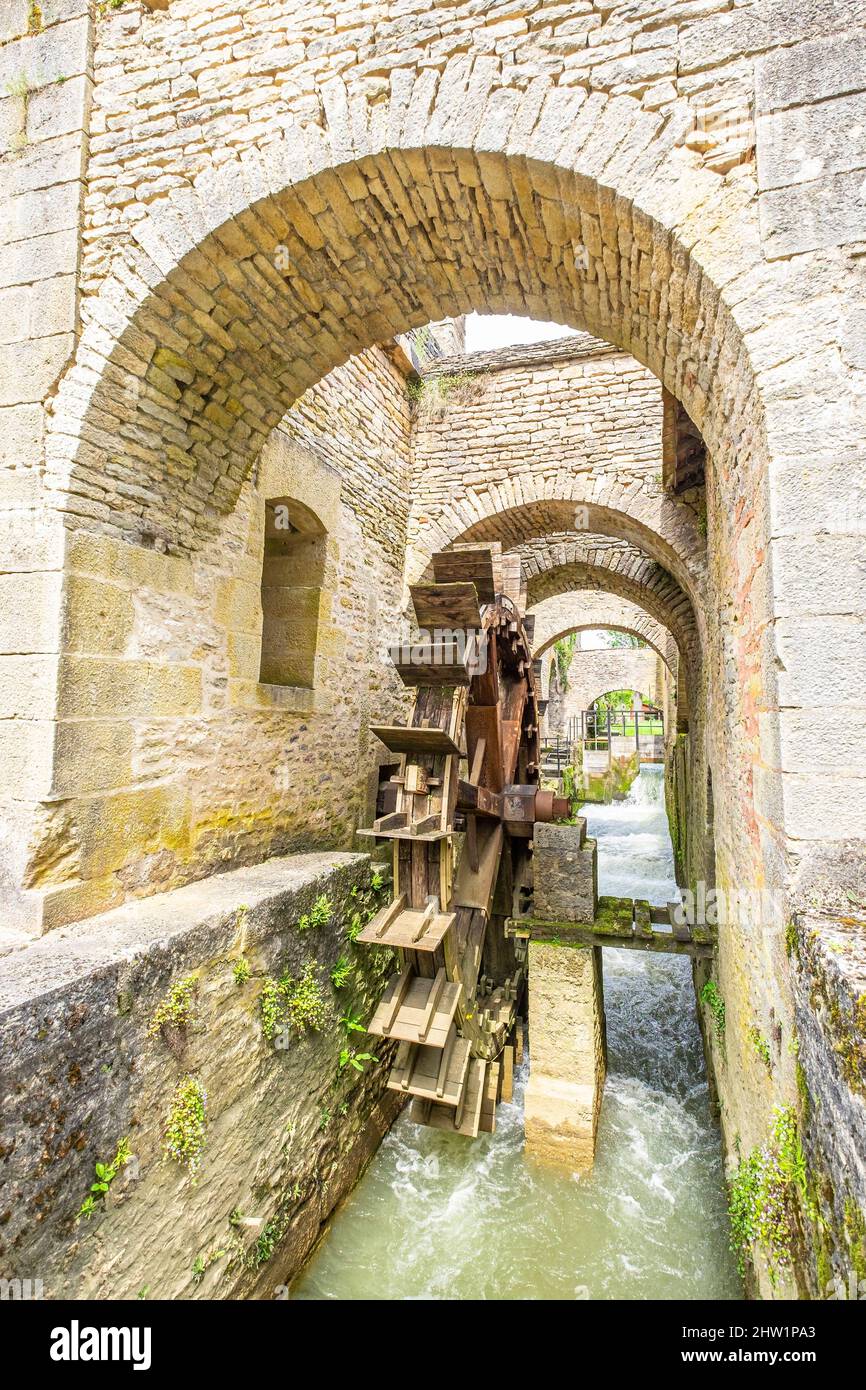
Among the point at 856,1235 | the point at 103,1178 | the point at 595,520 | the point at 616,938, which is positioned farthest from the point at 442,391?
the point at 856,1235

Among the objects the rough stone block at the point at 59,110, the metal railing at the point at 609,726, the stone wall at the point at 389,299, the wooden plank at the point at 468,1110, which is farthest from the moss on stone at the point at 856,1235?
the metal railing at the point at 609,726

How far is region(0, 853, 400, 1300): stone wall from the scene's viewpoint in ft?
6.18

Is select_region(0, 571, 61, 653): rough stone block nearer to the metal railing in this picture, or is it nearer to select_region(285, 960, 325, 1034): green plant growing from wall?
select_region(285, 960, 325, 1034): green plant growing from wall

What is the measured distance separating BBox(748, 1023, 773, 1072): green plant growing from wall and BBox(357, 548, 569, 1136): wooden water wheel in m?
1.38

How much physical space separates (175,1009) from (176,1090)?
0.31 meters

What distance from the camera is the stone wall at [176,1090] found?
6.18 feet

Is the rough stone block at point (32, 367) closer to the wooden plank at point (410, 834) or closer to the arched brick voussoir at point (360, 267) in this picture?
the arched brick voussoir at point (360, 267)

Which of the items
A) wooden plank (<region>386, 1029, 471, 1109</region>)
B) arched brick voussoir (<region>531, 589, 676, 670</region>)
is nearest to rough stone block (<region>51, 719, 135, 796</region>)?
wooden plank (<region>386, 1029, 471, 1109</region>)

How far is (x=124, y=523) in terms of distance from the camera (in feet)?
9.11

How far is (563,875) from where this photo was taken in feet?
12.9

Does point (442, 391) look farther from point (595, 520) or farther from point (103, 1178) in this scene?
point (103, 1178)

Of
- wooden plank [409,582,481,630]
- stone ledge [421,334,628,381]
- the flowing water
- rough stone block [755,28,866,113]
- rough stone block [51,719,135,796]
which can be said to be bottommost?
the flowing water
